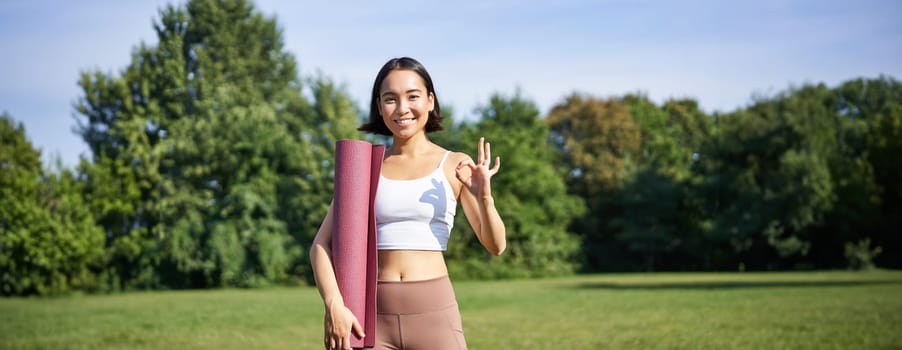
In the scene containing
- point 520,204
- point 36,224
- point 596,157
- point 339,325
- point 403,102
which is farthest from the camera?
point 596,157

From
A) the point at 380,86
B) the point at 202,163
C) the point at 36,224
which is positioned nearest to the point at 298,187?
the point at 202,163

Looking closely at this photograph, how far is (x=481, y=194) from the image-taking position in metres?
3.16

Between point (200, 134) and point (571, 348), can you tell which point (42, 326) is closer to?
point (571, 348)

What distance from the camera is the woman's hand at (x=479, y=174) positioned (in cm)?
314

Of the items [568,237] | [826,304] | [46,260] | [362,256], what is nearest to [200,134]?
[46,260]

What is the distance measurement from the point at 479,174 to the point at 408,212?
300mm

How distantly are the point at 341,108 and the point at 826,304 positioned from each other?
28138 millimetres

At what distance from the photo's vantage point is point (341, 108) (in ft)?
143

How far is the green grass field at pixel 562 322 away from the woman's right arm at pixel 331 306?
10.2 m

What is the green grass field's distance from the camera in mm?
13477

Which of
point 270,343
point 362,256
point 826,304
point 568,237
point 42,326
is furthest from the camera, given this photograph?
point 568,237

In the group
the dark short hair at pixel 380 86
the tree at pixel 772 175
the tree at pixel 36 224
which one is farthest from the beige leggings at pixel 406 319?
the tree at pixel 772 175

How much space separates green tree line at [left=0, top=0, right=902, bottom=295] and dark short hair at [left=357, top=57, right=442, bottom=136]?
34615mm

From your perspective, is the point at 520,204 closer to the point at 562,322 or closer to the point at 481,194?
the point at 562,322
